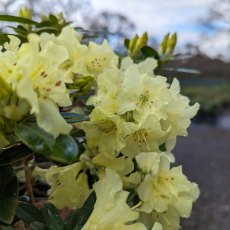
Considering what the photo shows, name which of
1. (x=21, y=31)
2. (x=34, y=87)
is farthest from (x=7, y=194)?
(x=21, y=31)

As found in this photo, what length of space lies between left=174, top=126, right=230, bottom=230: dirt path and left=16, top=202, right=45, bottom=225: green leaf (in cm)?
366

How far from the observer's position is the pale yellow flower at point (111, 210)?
22.3 inches

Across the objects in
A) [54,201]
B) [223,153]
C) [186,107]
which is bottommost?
[223,153]

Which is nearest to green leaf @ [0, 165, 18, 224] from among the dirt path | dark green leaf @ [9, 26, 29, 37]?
dark green leaf @ [9, 26, 29, 37]

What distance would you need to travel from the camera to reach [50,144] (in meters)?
0.47

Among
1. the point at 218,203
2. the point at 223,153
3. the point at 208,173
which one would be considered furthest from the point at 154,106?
the point at 223,153

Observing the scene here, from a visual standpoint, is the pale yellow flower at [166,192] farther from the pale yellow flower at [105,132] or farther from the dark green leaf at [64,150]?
the dark green leaf at [64,150]

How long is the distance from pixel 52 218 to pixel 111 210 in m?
0.09

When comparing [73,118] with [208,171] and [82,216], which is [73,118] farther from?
[208,171]

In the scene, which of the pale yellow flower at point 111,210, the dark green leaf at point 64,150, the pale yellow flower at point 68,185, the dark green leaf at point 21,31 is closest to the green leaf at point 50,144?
the dark green leaf at point 64,150

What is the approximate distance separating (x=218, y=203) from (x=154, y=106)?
15.7 feet

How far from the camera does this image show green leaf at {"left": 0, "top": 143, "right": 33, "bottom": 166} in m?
0.56

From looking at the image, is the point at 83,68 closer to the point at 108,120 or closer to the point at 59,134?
the point at 108,120

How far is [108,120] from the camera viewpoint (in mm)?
625
